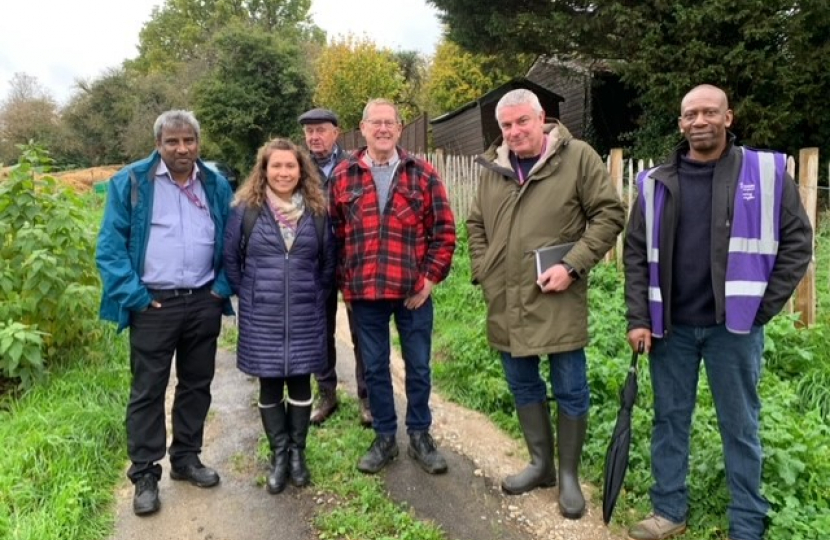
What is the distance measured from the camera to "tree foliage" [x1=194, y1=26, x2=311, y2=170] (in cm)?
2297

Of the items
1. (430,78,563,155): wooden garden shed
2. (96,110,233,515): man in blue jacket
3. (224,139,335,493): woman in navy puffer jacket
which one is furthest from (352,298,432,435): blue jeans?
(430,78,563,155): wooden garden shed

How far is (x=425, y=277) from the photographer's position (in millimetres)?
3479

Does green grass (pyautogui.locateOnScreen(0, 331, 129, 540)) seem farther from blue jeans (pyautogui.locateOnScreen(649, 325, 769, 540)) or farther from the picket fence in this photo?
the picket fence

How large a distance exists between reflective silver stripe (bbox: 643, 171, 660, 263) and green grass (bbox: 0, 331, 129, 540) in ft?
9.66

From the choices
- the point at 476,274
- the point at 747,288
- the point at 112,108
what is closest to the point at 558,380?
the point at 476,274

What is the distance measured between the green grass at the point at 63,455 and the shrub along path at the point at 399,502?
0.17 meters

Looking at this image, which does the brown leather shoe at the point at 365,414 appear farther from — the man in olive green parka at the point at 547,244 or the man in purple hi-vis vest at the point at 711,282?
the man in purple hi-vis vest at the point at 711,282

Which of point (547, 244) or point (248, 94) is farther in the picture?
point (248, 94)

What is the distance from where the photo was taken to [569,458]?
10.7ft

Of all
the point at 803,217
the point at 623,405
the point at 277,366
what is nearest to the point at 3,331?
the point at 277,366

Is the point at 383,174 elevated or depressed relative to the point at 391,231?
elevated

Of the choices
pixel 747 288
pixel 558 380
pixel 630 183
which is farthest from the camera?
pixel 630 183

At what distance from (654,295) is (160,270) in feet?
7.84

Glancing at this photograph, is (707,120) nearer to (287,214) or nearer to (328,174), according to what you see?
(287,214)
